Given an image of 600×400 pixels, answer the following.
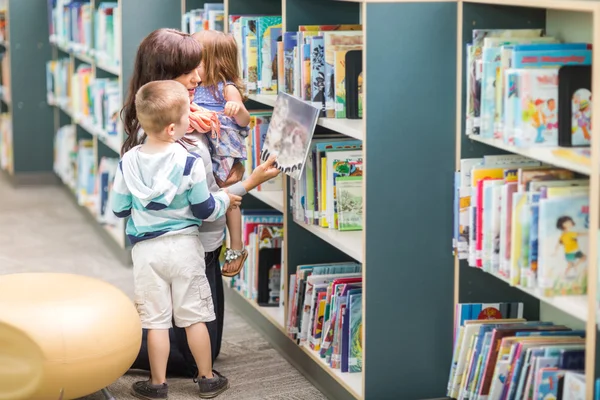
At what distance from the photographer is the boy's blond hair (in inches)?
123

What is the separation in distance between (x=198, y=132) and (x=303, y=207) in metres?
0.46

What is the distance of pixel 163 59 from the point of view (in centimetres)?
330

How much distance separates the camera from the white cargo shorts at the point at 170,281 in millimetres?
3256

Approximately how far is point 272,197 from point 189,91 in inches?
30.2

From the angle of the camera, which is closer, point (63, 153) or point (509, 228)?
point (509, 228)

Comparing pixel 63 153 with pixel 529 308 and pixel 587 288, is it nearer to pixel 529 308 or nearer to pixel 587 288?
pixel 529 308

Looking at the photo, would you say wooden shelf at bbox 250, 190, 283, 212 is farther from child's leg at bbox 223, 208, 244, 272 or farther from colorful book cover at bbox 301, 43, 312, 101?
colorful book cover at bbox 301, 43, 312, 101

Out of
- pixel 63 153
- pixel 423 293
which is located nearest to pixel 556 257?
pixel 423 293

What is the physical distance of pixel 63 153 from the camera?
23.5 feet

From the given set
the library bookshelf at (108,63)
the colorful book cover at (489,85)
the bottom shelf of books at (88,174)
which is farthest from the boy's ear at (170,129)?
the bottom shelf of books at (88,174)

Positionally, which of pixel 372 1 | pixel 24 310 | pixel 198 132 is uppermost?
pixel 372 1

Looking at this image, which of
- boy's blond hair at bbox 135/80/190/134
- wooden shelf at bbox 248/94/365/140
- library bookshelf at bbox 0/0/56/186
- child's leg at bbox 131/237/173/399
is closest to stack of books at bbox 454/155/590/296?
wooden shelf at bbox 248/94/365/140

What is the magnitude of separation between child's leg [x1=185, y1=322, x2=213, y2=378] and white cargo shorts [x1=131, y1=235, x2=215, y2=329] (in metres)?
0.03

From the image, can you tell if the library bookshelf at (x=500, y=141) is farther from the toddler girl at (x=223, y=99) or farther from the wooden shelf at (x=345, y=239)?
the toddler girl at (x=223, y=99)
